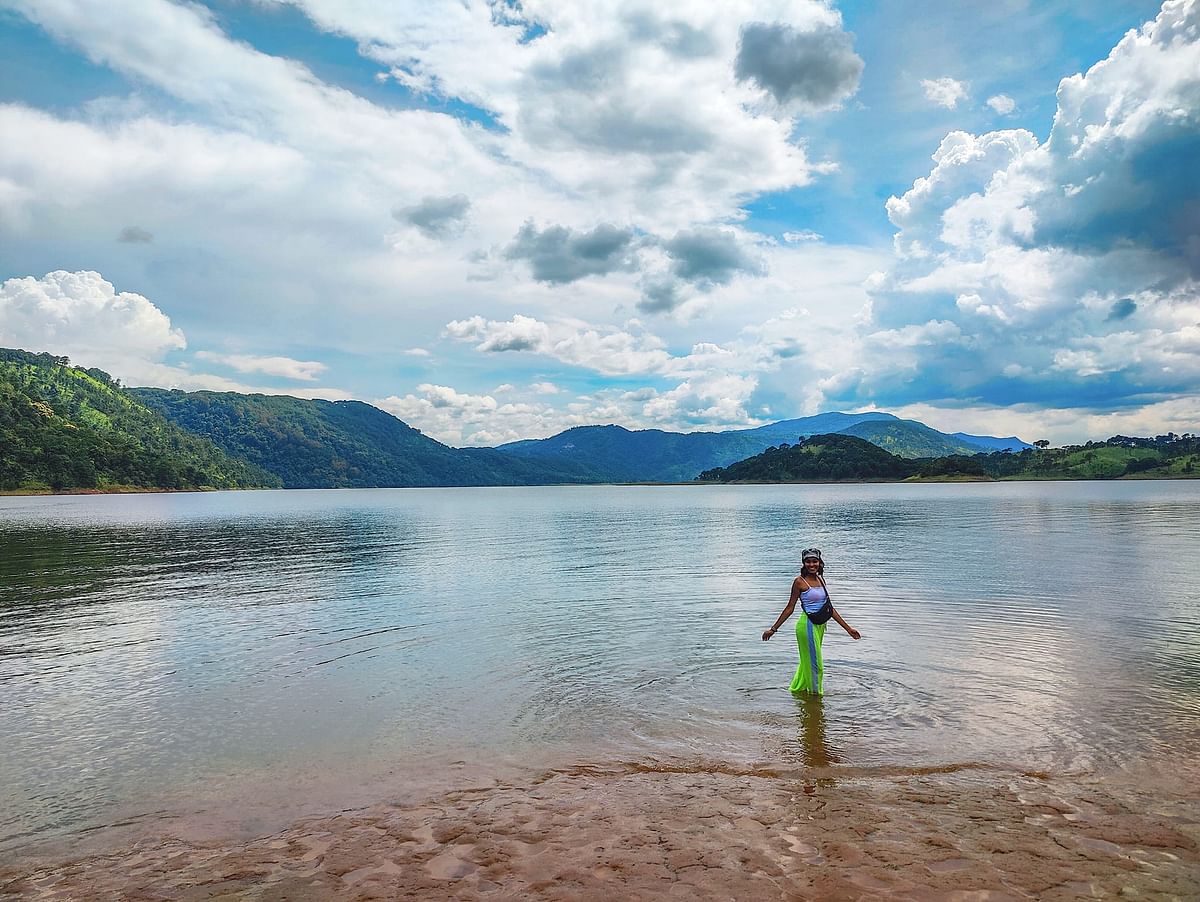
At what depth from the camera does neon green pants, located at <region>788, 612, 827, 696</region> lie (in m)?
18.6

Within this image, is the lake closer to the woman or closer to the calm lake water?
the calm lake water

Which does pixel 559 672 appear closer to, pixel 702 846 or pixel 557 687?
pixel 557 687

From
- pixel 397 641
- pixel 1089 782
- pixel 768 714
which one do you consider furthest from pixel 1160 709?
pixel 397 641

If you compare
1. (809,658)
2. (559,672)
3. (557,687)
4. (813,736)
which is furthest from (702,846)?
(559,672)

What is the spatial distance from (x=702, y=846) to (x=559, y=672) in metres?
12.0

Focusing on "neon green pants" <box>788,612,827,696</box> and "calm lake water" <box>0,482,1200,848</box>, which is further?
"neon green pants" <box>788,612,827,696</box>

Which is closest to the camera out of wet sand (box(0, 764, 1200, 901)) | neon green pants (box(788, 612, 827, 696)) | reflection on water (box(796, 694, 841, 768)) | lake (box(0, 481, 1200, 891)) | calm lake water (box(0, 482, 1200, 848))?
wet sand (box(0, 764, 1200, 901))

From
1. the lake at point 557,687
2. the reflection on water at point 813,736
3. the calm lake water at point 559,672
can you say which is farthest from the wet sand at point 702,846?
the calm lake water at point 559,672

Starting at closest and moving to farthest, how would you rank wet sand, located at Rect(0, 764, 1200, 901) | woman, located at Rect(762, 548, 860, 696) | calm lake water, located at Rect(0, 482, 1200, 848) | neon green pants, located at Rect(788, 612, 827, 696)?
wet sand, located at Rect(0, 764, 1200, 901)
calm lake water, located at Rect(0, 482, 1200, 848)
woman, located at Rect(762, 548, 860, 696)
neon green pants, located at Rect(788, 612, 827, 696)

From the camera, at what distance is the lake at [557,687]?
14.0 m

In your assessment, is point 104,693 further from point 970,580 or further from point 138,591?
point 970,580

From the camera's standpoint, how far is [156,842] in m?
11.7

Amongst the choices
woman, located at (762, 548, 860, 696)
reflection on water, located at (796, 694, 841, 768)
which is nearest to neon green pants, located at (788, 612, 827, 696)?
woman, located at (762, 548, 860, 696)

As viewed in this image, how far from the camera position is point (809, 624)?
18500mm
